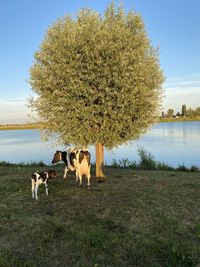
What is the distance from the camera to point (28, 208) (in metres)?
11.7

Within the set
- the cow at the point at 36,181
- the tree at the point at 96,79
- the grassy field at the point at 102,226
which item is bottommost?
the grassy field at the point at 102,226

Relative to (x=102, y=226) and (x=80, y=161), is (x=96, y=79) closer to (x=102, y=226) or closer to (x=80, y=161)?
(x=80, y=161)

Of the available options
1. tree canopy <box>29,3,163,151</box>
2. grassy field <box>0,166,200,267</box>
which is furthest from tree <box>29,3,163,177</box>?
grassy field <box>0,166,200,267</box>

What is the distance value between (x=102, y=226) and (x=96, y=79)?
6964 millimetres

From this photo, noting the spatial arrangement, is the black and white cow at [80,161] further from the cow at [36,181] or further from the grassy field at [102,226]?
the cow at [36,181]


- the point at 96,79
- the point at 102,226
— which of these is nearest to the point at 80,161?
the point at 96,79

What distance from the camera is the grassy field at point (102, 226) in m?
8.02

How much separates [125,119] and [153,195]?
3891mm

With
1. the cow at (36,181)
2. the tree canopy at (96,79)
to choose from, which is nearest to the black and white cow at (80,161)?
the tree canopy at (96,79)

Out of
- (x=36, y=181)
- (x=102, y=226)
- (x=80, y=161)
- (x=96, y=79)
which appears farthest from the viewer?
(x=80, y=161)

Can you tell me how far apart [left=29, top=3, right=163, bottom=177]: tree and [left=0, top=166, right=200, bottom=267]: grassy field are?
8.46 ft

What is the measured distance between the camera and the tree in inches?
579

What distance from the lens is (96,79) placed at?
14.7 metres

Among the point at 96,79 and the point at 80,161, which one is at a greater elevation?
the point at 96,79
